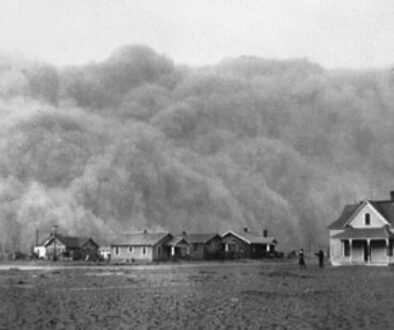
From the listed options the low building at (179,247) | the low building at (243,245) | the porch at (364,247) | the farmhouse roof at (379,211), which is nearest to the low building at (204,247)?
the low building at (179,247)

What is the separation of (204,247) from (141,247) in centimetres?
897

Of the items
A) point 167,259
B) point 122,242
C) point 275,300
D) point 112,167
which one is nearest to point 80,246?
point 122,242

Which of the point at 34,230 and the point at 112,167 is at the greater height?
the point at 112,167

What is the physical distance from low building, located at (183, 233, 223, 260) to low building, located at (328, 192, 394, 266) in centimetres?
2884

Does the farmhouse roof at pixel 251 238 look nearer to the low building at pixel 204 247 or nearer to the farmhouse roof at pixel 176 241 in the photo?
the low building at pixel 204 247

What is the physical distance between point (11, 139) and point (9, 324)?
10712 cm

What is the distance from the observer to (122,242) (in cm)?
8694

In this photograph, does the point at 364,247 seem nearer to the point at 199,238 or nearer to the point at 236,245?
the point at 236,245

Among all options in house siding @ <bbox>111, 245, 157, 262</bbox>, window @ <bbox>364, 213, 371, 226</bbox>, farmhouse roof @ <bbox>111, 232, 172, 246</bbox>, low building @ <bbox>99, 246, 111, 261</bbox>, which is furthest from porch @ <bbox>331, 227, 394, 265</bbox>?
low building @ <bbox>99, 246, 111, 261</bbox>

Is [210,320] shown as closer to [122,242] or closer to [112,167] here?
[122,242]

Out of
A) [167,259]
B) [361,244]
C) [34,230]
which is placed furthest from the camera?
[34,230]

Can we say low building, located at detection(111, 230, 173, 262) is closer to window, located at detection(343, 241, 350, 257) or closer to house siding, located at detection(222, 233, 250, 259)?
house siding, located at detection(222, 233, 250, 259)

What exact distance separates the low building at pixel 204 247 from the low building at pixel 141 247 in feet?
11.9

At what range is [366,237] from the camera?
57.1 m
